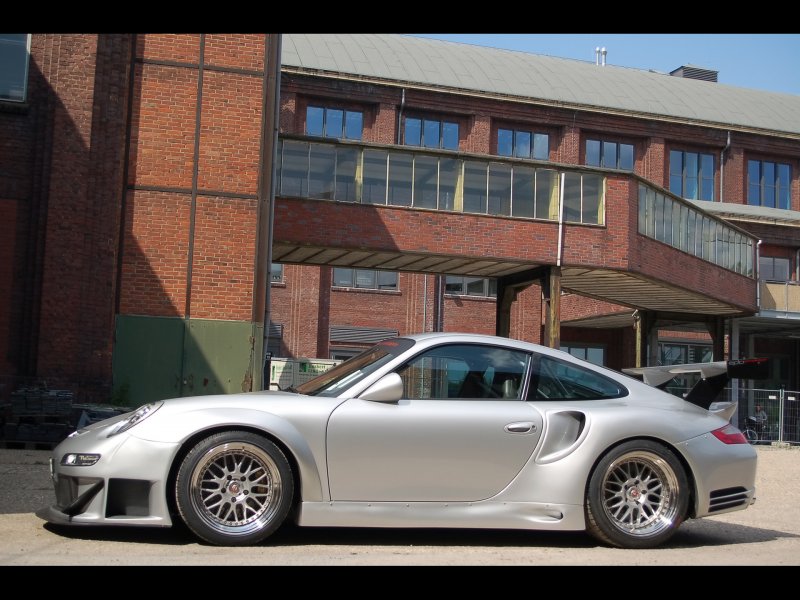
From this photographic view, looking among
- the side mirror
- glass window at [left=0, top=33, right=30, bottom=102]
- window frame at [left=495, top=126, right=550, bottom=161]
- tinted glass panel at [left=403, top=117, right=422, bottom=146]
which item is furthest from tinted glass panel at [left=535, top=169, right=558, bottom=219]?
the side mirror

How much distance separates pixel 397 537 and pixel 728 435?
236 cm

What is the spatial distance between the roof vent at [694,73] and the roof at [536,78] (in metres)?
1.89

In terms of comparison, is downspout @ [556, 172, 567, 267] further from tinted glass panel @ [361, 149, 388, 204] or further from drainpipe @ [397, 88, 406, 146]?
drainpipe @ [397, 88, 406, 146]

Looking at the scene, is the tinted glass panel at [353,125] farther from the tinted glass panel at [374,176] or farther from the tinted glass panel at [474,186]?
the tinted glass panel at [374,176]

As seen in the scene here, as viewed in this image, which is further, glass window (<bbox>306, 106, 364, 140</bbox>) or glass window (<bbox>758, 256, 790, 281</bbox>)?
glass window (<bbox>758, 256, 790, 281</bbox>)

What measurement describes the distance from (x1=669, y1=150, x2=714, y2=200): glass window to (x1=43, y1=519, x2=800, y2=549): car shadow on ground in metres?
36.4

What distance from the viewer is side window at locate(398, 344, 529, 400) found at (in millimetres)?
6262

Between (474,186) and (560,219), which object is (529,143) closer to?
(560,219)

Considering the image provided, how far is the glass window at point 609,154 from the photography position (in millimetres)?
40922

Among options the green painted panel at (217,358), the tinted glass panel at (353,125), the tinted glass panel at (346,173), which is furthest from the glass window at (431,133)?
the green painted panel at (217,358)

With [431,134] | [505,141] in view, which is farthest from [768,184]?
[431,134]

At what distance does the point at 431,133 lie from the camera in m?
38.7

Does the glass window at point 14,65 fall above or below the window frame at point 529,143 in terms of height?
below
